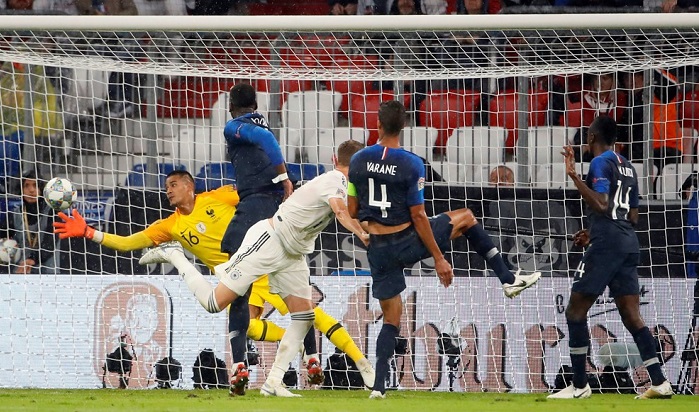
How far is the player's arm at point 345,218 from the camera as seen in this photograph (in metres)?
7.03

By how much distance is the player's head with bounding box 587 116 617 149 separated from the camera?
7.76 m

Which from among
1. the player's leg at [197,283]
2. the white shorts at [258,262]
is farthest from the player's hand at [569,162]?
the player's leg at [197,283]

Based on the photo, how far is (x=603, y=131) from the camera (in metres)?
7.78

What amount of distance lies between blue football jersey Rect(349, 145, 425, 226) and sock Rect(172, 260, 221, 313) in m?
1.08

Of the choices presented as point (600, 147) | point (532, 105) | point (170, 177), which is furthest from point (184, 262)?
point (532, 105)

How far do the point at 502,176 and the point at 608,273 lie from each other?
3.12 metres

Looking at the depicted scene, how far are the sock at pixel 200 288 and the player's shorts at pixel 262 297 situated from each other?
144 centimetres

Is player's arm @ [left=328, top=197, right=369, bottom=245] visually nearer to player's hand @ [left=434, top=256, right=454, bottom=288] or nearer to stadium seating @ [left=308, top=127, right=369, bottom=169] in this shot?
player's hand @ [left=434, top=256, right=454, bottom=288]

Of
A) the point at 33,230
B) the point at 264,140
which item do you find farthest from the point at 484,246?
the point at 33,230

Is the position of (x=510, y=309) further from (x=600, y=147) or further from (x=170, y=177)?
(x=170, y=177)

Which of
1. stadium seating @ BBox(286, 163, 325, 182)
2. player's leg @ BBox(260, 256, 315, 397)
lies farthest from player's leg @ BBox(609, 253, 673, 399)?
stadium seating @ BBox(286, 163, 325, 182)

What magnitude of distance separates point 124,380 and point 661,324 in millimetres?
4497

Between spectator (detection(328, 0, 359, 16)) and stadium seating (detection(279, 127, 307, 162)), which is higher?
spectator (detection(328, 0, 359, 16))

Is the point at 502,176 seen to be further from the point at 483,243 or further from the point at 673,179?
the point at 483,243
